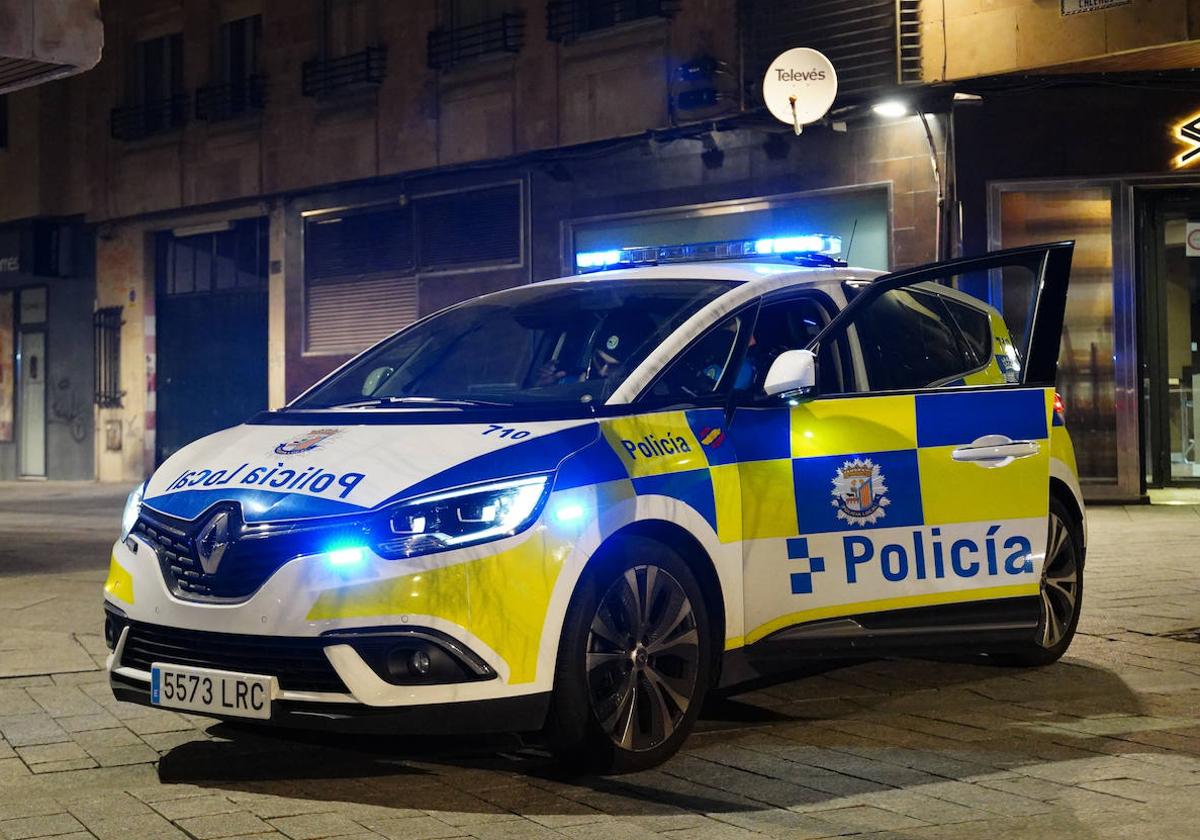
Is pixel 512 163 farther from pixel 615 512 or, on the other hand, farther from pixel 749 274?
pixel 615 512

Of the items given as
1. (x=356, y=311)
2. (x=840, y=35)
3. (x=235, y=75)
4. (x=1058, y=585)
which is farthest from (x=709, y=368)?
(x=235, y=75)

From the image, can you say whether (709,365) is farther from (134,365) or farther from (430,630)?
(134,365)

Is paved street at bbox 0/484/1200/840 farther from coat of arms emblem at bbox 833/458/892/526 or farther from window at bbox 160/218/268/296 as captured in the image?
window at bbox 160/218/268/296

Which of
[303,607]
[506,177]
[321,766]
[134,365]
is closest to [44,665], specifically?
[321,766]

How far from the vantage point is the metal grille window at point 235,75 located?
908 inches

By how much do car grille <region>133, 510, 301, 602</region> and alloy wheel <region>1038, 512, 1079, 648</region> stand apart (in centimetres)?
358

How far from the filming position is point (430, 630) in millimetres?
4719

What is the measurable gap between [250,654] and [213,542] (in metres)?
0.36

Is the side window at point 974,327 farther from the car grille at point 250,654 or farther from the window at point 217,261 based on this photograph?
the window at point 217,261

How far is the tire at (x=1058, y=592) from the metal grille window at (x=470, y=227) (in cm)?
1304

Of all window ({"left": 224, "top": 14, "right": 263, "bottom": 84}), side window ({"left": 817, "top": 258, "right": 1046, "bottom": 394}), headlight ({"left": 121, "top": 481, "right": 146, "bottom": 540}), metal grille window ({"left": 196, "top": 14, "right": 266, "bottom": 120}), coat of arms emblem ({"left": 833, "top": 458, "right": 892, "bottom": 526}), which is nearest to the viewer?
headlight ({"left": 121, "top": 481, "right": 146, "bottom": 540})

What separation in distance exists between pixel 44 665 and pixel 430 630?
3.31 meters

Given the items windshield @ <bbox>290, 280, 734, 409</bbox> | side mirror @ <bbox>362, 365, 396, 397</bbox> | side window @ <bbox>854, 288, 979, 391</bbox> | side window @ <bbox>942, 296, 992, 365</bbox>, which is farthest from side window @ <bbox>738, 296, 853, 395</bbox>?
side mirror @ <bbox>362, 365, 396, 397</bbox>

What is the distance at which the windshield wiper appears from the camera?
5.53 m
